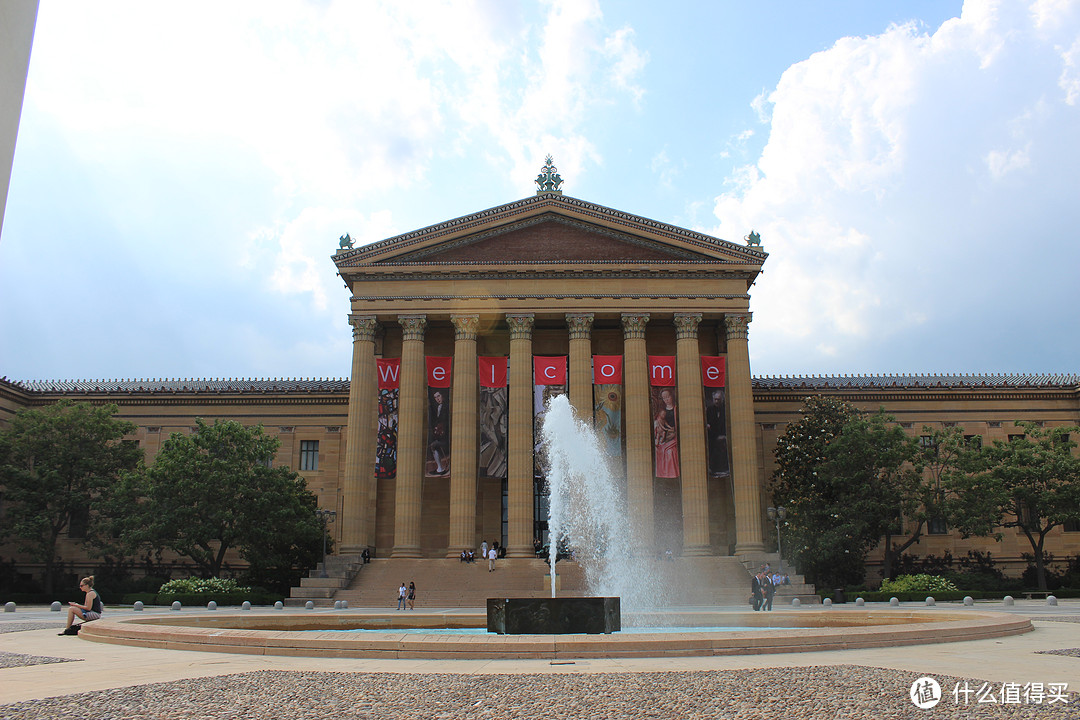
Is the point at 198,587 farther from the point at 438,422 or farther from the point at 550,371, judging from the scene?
the point at 550,371

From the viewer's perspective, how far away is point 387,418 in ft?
154

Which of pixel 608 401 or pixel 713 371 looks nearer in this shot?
pixel 608 401

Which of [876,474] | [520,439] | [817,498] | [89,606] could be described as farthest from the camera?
[520,439]

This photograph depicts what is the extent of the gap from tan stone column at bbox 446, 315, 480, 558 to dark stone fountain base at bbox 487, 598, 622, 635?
29437mm

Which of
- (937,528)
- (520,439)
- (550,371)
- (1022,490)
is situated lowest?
(937,528)

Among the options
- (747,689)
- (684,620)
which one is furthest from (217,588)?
(747,689)

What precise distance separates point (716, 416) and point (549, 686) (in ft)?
124

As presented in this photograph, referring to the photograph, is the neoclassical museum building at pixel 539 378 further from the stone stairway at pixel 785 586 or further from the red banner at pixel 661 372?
the stone stairway at pixel 785 586

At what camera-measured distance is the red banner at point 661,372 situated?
4653cm

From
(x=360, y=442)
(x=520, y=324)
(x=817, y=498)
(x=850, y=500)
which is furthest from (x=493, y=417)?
(x=850, y=500)

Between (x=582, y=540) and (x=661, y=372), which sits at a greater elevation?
(x=661, y=372)

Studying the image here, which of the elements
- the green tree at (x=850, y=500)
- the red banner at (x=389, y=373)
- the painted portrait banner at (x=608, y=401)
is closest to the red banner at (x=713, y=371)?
the painted portrait banner at (x=608, y=401)

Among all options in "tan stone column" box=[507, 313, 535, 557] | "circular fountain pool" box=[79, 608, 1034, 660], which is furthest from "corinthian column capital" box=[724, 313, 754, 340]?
"circular fountain pool" box=[79, 608, 1034, 660]

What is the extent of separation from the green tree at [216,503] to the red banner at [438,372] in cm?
908
